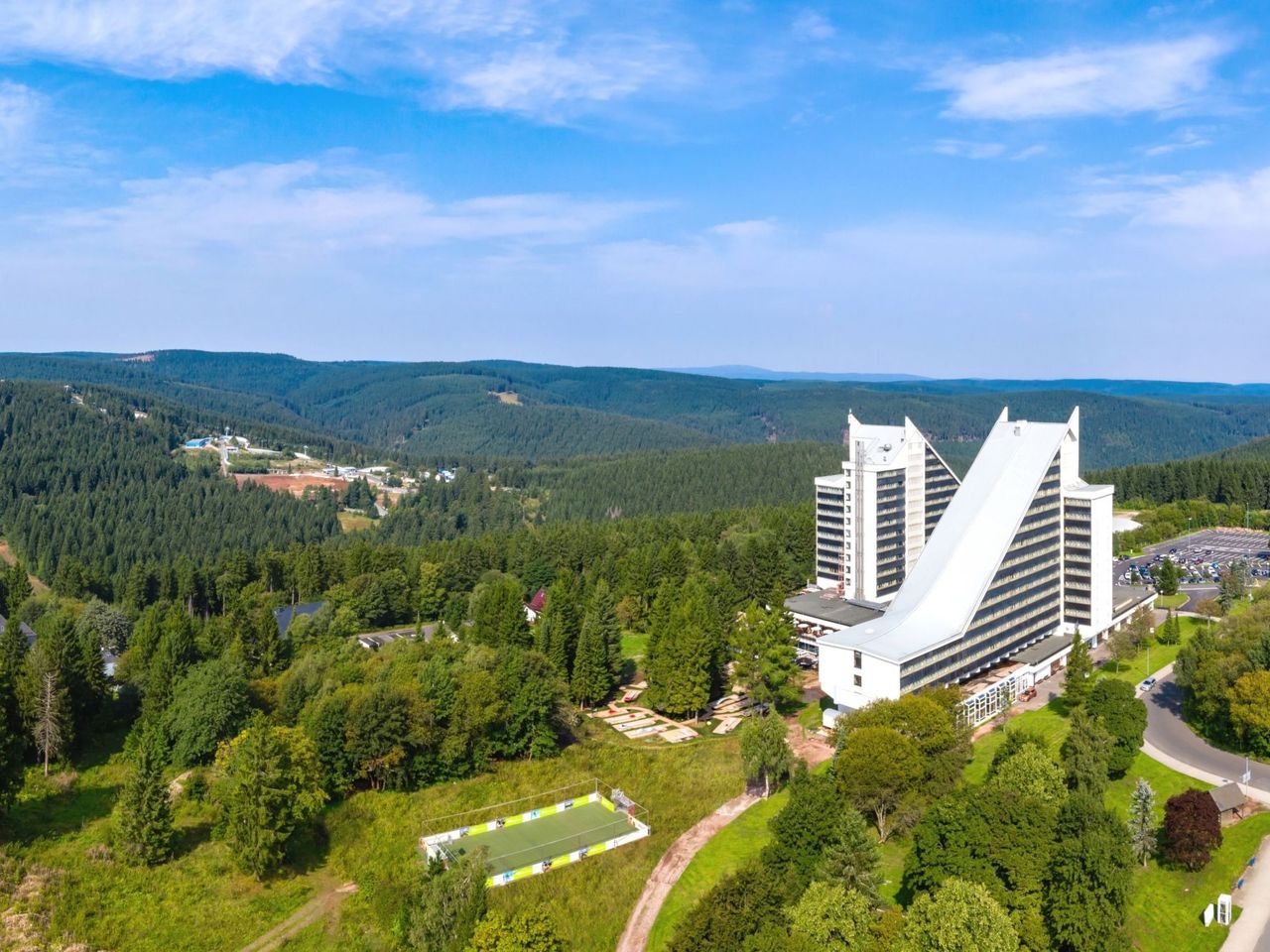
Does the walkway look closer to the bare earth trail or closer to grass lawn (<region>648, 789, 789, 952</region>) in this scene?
the bare earth trail

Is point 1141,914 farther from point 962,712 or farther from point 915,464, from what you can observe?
point 915,464

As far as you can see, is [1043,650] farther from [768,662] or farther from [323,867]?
[323,867]

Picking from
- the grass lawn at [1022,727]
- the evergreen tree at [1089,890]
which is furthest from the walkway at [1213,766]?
the grass lawn at [1022,727]

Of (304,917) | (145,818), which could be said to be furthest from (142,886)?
(304,917)

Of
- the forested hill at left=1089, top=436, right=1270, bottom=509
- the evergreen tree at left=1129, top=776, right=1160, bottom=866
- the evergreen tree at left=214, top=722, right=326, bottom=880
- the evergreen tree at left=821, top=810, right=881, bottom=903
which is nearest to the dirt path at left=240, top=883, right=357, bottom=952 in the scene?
the evergreen tree at left=214, top=722, right=326, bottom=880

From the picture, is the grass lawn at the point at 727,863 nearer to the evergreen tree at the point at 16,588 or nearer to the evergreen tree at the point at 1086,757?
the evergreen tree at the point at 1086,757

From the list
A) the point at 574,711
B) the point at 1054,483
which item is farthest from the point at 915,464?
the point at 574,711
